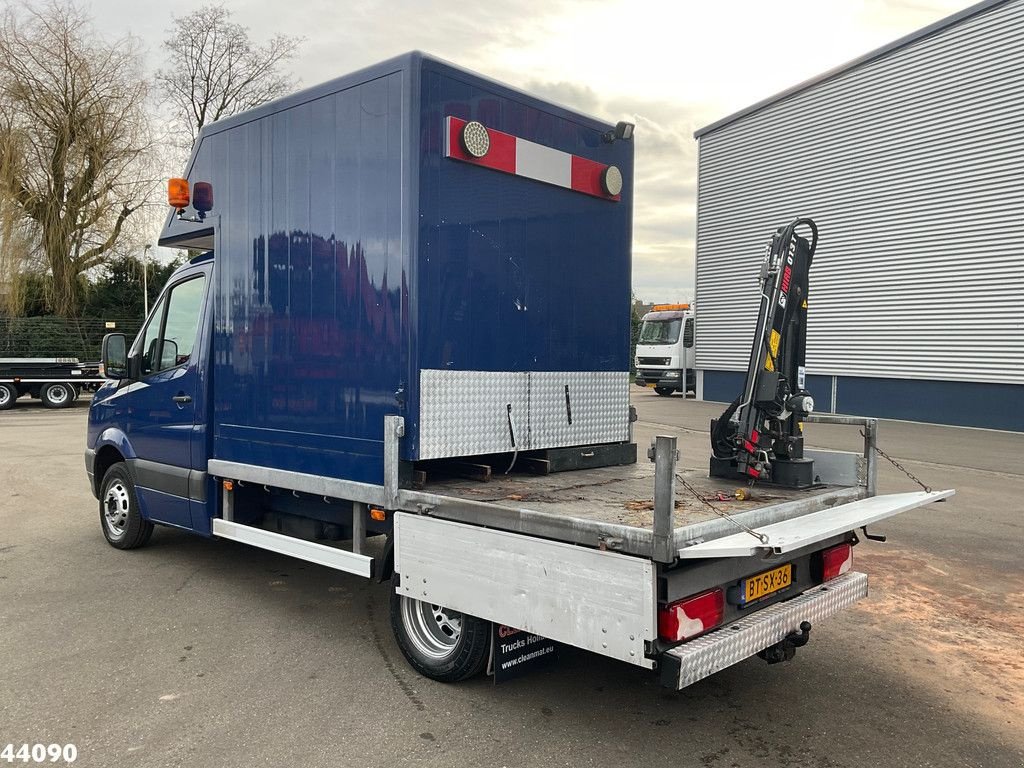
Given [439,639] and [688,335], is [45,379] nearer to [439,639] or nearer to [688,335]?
[688,335]

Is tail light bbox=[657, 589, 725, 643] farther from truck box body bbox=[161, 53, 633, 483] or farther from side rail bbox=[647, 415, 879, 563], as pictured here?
truck box body bbox=[161, 53, 633, 483]

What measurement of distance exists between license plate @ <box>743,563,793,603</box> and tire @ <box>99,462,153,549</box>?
4765 mm

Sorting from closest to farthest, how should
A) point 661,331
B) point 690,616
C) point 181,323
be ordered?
point 690,616 → point 181,323 → point 661,331

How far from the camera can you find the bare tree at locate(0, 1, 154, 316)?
87.7 ft

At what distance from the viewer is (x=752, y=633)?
3395 mm

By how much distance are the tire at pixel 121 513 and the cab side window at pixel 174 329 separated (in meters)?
0.96

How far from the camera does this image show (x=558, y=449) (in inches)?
195

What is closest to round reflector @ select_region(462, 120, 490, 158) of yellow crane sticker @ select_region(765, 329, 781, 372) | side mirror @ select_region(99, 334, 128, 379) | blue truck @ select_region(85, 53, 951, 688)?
blue truck @ select_region(85, 53, 951, 688)

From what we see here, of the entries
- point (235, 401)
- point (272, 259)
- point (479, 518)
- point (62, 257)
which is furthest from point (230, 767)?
point (62, 257)

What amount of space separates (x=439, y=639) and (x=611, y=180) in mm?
2954

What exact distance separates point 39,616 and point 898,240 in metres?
19.9

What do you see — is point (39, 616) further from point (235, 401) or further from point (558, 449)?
point (558, 449)

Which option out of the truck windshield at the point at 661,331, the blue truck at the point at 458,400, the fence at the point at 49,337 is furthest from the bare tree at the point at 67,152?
the blue truck at the point at 458,400

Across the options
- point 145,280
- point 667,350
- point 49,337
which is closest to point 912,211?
point 667,350
